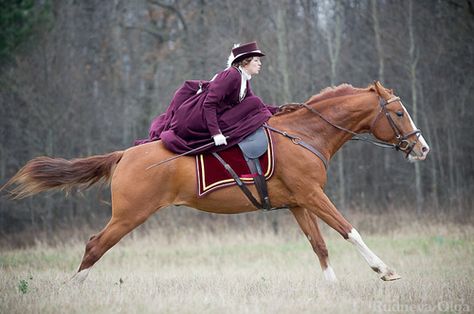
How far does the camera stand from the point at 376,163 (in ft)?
67.8

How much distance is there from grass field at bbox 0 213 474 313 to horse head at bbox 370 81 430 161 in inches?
66.9

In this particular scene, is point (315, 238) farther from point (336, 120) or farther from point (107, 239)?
point (107, 239)

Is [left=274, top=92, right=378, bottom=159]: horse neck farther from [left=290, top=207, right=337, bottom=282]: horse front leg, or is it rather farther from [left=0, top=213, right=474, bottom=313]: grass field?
[left=0, top=213, right=474, bottom=313]: grass field

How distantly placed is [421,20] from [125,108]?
1032cm

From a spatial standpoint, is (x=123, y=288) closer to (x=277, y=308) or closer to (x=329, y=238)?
(x=277, y=308)

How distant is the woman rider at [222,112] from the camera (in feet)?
23.4

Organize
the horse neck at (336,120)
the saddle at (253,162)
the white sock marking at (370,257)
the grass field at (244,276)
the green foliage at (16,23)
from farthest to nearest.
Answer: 1. the green foliage at (16,23)
2. the horse neck at (336,120)
3. the saddle at (253,162)
4. the white sock marking at (370,257)
5. the grass field at (244,276)

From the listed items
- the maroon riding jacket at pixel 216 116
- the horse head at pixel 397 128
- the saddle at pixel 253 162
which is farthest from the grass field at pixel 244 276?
the maroon riding jacket at pixel 216 116

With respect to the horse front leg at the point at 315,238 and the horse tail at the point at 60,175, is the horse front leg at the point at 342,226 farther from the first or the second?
the horse tail at the point at 60,175

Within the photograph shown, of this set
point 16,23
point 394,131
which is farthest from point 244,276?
point 16,23

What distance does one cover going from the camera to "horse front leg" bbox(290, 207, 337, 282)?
763cm

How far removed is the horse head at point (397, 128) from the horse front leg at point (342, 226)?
117 centimetres

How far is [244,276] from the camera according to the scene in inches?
382

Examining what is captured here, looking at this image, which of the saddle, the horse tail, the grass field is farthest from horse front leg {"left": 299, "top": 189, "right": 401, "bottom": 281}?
the horse tail
